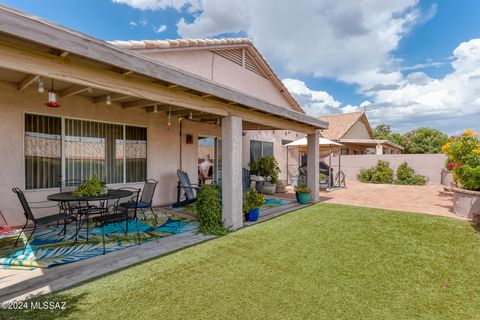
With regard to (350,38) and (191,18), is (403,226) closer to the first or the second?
(350,38)

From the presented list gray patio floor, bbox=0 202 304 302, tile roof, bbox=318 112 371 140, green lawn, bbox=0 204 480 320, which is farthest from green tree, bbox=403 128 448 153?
gray patio floor, bbox=0 202 304 302

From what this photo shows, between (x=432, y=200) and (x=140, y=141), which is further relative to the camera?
(x=432, y=200)

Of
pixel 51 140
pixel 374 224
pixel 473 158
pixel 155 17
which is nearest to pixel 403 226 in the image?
pixel 374 224

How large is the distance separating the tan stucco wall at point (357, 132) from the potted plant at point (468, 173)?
11.7 metres

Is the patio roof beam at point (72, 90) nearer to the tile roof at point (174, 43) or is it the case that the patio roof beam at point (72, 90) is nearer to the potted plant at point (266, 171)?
the tile roof at point (174, 43)

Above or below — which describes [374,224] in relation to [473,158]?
below

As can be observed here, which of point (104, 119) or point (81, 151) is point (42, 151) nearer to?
point (81, 151)

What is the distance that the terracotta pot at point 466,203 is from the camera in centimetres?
663

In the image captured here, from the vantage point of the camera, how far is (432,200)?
9.68m

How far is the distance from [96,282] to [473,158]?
9389 millimetres

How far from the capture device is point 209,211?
17.8ft

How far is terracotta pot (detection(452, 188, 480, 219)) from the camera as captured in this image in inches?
261

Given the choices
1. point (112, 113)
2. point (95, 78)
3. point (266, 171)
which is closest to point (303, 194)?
point (266, 171)

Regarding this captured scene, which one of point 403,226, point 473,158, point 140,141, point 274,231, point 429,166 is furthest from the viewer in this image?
point 429,166
